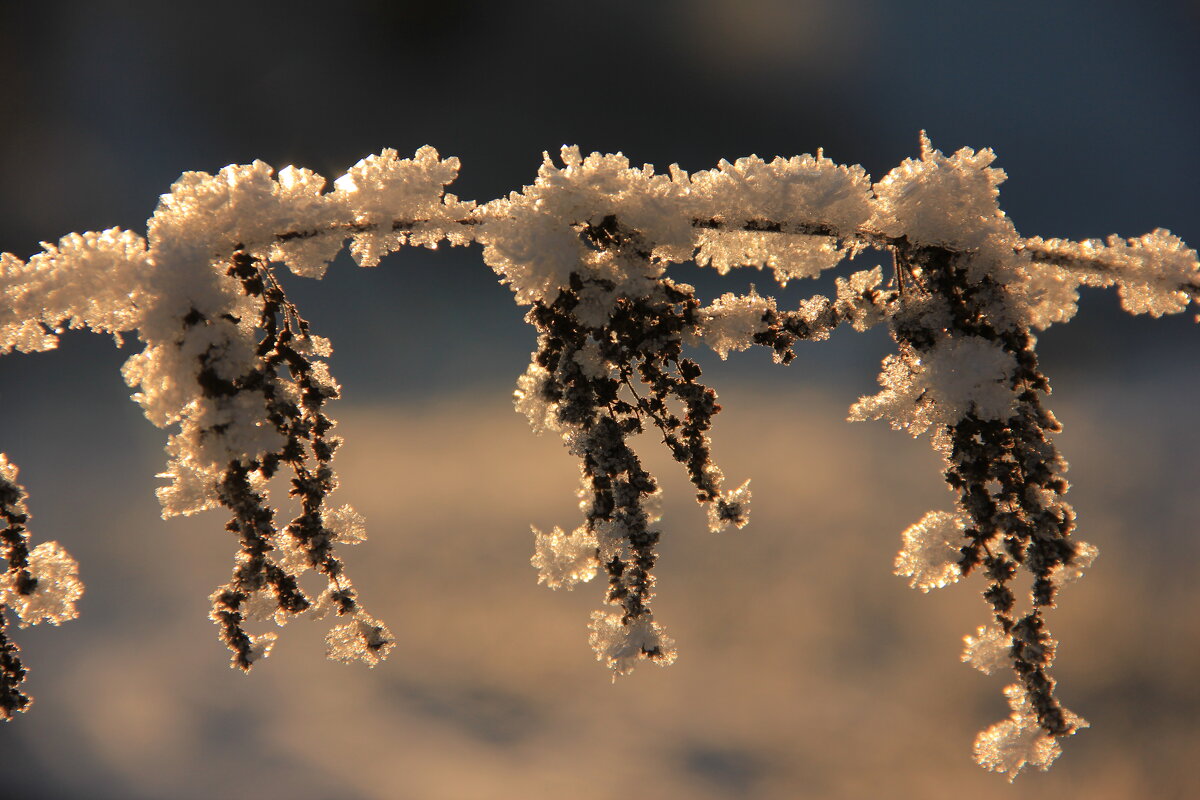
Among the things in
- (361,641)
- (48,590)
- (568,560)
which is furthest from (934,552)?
(48,590)

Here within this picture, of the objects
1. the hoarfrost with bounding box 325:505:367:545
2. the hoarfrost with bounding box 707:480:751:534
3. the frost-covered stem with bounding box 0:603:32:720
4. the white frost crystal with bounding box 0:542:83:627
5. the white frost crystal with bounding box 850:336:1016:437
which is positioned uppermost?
the white frost crystal with bounding box 850:336:1016:437

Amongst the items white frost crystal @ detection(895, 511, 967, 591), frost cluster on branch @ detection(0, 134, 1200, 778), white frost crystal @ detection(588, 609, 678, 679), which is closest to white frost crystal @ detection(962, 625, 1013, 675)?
Answer: frost cluster on branch @ detection(0, 134, 1200, 778)

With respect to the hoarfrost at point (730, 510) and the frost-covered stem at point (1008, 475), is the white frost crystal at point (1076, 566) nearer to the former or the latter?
the frost-covered stem at point (1008, 475)

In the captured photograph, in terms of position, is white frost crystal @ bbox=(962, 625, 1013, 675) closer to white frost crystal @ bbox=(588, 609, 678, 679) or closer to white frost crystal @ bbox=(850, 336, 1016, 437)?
white frost crystal @ bbox=(850, 336, 1016, 437)

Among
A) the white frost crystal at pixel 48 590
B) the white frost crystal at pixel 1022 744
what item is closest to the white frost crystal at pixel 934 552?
the white frost crystal at pixel 1022 744

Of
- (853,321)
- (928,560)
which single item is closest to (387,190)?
(853,321)

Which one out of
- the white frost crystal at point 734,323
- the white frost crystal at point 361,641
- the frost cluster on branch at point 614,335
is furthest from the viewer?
the white frost crystal at point 361,641

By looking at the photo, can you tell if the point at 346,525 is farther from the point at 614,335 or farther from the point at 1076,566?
the point at 1076,566
